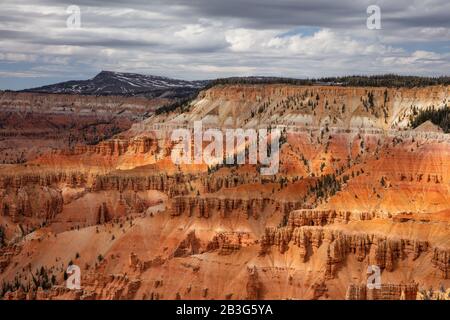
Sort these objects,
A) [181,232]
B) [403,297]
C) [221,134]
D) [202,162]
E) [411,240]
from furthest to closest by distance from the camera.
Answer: [221,134] → [202,162] → [181,232] → [411,240] → [403,297]

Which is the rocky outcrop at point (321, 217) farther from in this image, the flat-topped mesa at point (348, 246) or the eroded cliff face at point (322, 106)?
the eroded cliff face at point (322, 106)

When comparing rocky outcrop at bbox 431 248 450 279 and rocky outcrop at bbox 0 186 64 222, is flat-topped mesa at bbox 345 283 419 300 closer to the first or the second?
rocky outcrop at bbox 431 248 450 279

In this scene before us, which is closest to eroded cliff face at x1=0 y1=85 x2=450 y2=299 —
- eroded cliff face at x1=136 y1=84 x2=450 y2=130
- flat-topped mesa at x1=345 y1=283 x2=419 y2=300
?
flat-topped mesa at x1=345 y1=283 x2=419 y2=300

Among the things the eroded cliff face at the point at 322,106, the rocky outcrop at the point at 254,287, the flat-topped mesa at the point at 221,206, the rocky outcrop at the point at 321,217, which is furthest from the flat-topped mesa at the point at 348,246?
the eroded cliff face at the point at 322,106

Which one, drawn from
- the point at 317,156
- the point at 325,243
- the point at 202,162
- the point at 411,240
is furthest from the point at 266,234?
the point at 202,162

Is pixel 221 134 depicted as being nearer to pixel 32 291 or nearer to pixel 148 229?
pixel 148 229
